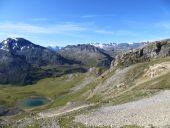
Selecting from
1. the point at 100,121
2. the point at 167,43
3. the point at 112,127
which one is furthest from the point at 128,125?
the point at 167,43

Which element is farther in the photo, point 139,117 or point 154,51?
point 154,51

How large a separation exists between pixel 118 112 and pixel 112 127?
976 cm

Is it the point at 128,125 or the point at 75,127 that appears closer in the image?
the point at 128,125

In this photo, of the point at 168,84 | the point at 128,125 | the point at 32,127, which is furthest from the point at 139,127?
the point at 168,84

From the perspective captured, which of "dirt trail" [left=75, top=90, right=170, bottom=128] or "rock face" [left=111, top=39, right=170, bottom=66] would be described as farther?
"rock face" [left=111, top=39, right=170, bottom=66]

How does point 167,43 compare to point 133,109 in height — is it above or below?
above

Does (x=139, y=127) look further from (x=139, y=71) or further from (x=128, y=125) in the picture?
(x=139, y=71)

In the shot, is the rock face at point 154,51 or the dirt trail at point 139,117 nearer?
the dirt trail at point 139,117

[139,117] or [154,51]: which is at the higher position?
[154,51]

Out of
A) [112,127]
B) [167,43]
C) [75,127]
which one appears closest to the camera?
[112,127]

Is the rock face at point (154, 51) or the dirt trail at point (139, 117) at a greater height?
the rock face at point (154, 51)

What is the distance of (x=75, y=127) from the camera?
42.9 metres

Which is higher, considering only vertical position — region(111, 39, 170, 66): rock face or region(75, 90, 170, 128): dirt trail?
region(111, 39, 170, 66): rock face

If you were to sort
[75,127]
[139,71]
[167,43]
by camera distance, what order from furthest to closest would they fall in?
1. [167,43]
2. [139,71]
3. [75,127]
